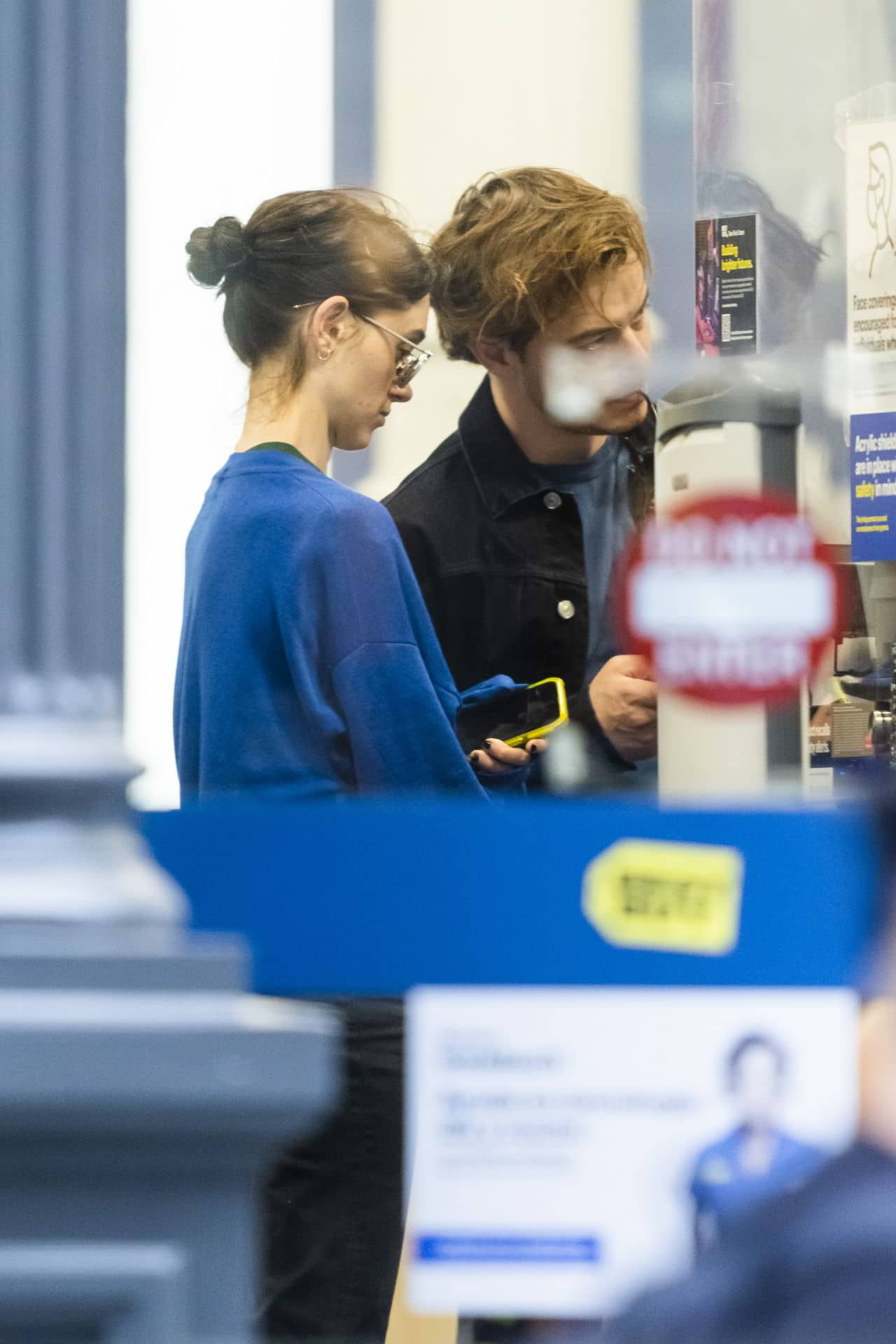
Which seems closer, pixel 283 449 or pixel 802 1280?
pixel 802 1280

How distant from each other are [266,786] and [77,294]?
0.69m

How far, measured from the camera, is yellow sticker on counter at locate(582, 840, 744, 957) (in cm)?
246

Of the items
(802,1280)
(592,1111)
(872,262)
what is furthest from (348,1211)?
(802,1280)

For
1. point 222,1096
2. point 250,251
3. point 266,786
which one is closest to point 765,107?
point 250,251

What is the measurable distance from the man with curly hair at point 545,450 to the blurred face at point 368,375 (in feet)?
0.18

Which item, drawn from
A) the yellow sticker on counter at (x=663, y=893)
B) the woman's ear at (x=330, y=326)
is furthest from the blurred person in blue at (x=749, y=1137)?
the woman's ear at (x=330, y=326)

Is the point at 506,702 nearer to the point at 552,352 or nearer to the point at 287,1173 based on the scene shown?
the point at 552,352

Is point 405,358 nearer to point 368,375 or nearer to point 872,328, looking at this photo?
point 368,375

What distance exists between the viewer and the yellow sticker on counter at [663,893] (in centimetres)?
246

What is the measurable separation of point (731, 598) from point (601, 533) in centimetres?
18

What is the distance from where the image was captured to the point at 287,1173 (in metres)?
2.53

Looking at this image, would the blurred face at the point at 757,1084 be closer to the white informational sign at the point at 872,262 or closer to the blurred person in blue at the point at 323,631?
the blurred person in blue at the point at 323,631

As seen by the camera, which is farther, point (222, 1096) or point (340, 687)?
point (340, 687)

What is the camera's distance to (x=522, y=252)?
248 cm
